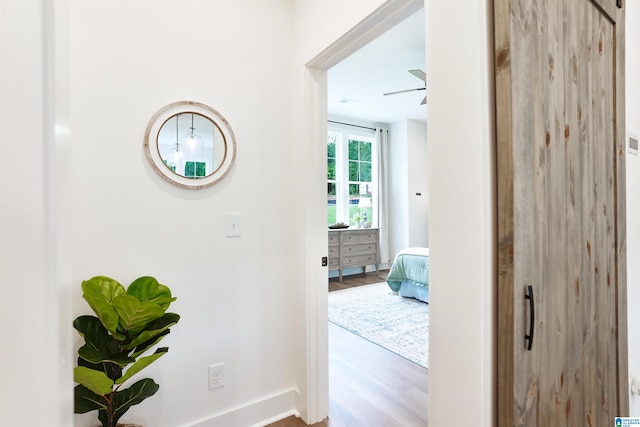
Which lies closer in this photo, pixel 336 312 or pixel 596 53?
pixel 596 53

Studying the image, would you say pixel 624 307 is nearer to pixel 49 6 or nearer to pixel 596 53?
pixel 596 53

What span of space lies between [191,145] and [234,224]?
Result: 0.47m

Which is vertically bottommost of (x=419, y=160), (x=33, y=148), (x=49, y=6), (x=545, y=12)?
(x=33, y=148)

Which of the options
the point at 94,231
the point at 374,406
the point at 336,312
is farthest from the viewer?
the point at 336,312

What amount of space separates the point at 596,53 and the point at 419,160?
16.5 ft

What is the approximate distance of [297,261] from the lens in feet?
6.32

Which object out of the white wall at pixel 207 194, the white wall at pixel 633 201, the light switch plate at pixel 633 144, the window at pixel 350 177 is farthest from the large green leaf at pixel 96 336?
the window at pixel 350 177

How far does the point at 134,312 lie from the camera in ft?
3.66

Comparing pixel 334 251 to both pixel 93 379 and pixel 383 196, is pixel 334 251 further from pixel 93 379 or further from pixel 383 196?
pixel 93 379

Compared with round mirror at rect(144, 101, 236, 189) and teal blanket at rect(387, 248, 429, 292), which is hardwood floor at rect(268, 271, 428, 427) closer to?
teal blanket at rect(387, 248, 429, 292)

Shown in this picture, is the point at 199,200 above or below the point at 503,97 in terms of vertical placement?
below

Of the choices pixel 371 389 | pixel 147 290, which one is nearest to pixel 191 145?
pixel 147 290

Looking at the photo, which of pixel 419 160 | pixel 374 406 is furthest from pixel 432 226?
pixel 419 160

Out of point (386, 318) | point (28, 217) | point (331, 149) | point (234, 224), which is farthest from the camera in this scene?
point (331, 149)
